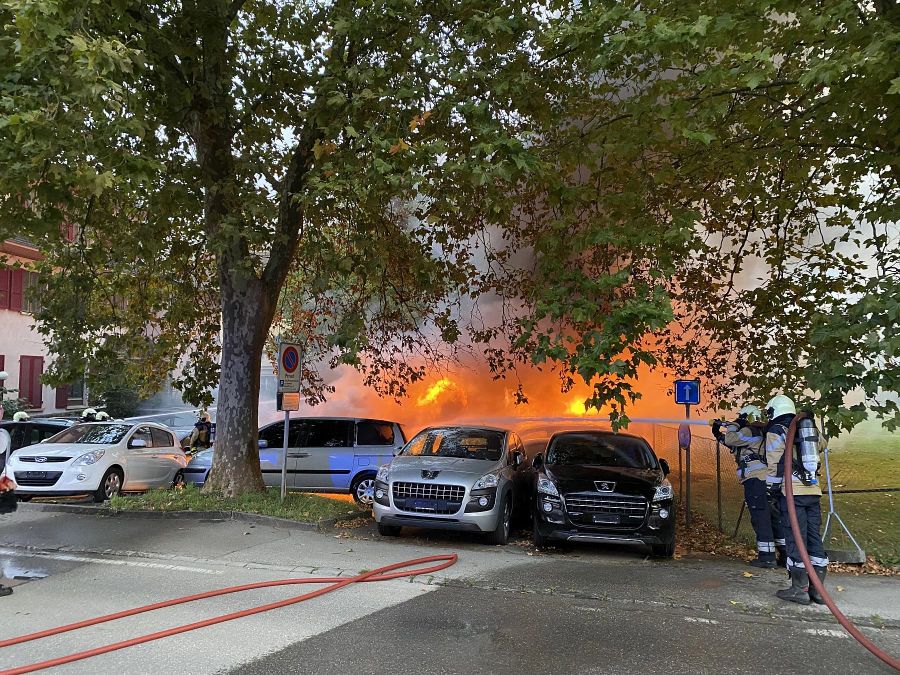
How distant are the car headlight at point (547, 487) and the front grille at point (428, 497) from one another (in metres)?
1.00

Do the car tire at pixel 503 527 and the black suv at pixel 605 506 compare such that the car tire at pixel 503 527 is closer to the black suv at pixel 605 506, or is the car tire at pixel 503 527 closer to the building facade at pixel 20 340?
the black suv at pixel 605 506

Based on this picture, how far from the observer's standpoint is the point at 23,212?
7.55 m

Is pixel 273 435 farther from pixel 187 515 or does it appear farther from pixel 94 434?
pixel 187 515

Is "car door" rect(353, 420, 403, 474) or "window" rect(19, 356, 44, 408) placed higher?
"window" rect(19, 356, 44, 408)

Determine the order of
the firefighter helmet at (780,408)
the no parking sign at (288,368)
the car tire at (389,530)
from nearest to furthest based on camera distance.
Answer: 1. the firefighter helmet at (780,408)
2. the car tire at (389,530)
3. the no parking sign at (288,368)

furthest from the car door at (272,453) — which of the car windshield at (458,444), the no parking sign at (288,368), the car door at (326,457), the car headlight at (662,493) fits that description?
the car headlight at (662,493)

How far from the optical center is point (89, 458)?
12227 millimetres

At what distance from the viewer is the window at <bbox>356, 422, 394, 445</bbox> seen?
45.0 feet

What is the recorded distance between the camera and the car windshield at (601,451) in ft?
31.1

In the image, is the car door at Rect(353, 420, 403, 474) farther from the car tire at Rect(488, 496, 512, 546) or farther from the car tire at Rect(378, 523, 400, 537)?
the car tire at Rect(488, 496, 512, 546)

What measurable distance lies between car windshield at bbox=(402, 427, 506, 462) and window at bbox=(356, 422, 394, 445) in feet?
10.8

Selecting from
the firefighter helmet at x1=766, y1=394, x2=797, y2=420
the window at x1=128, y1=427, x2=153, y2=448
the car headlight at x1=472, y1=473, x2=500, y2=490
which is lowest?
the car headlight at x1=472, y1=473, x2=500, y2=490

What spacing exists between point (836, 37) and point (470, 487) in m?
6.54

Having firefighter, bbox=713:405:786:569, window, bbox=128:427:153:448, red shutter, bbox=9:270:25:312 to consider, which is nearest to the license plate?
firefighter, bbox=713:405:786:569
